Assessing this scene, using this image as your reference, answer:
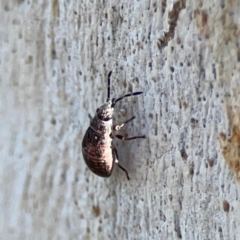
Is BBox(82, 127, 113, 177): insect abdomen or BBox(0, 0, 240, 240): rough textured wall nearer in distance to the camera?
BBox(0, 0, 240, 240): rough textured wall

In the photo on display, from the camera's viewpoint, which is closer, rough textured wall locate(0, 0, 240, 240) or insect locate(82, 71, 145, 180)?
rough textured wall locate(0, 0, 240, 240)

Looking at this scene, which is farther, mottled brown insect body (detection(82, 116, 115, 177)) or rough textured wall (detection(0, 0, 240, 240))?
mottled brown insect body (detection(82, 116, 115, 177))

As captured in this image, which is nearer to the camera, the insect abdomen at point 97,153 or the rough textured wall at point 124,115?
the rough textured wall at point 124,115
